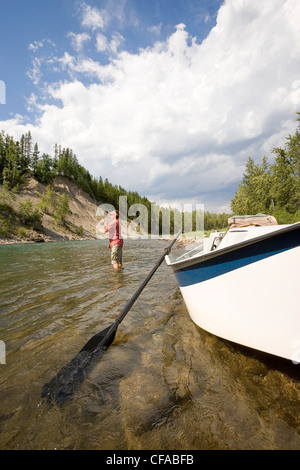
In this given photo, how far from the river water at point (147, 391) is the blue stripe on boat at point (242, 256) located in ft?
3.83

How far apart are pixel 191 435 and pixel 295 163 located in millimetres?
43252

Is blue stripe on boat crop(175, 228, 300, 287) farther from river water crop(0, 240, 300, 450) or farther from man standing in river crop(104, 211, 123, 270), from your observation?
man standing in river crop(104, 211, 123, 270)

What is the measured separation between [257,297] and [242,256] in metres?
0.46

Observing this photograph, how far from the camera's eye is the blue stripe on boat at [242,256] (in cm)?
191

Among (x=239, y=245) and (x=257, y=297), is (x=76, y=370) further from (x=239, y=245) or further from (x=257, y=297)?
(x=239, y=245)

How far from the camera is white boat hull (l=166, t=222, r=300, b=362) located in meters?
1.92

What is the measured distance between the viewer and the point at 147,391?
7.15 ft

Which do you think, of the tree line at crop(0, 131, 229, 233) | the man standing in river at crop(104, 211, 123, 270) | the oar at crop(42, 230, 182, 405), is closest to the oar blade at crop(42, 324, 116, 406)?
the oar at crop(42, 230, 182, 405)

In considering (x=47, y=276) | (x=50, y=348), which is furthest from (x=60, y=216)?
(x=50, y=348)

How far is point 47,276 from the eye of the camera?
7797 mm

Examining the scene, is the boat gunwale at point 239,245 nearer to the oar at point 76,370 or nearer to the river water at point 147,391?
the river water at point 147,391

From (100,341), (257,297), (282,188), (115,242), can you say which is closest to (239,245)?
(257,297)

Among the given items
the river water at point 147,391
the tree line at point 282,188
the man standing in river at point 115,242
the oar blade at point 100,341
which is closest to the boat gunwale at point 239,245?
the river water at point 147,391

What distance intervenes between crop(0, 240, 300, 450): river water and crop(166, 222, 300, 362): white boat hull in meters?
0.48
